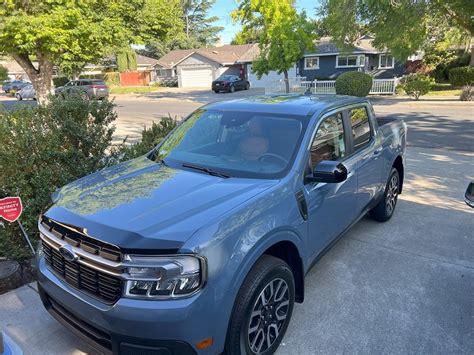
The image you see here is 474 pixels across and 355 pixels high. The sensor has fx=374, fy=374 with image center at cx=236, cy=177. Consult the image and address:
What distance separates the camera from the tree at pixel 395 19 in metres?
14.1

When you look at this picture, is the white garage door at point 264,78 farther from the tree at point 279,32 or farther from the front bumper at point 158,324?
the front bumper at point 158,324

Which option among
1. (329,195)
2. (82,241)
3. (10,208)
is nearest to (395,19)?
(329,195)

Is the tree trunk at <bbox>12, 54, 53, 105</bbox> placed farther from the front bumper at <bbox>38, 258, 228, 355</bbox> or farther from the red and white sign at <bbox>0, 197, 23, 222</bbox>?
the front bumper at <bbox>38, 258, 228, 355</bbox>

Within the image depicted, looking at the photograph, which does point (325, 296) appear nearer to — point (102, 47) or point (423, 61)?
point (102, 47)

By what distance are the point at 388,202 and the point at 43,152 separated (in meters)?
4.34

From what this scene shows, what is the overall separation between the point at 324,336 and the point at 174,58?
49.4 meters

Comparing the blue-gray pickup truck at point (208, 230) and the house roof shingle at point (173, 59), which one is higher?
the house roof shingle at point (173, 59)

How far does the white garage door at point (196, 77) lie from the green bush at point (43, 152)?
39004mm

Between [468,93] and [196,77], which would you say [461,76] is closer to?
[468,93]

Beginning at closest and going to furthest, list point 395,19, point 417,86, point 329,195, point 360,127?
1. point 329,195
2. point 360,127
3. point 395,19
4. point 417,86

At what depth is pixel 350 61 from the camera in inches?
1220

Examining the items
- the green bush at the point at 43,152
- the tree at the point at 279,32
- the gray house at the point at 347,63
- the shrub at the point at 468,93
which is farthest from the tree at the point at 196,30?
the green bush at the point at 43,152

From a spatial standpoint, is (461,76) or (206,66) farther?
(206,66)

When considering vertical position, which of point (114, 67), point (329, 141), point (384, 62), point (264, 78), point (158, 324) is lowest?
point (158, 324)
